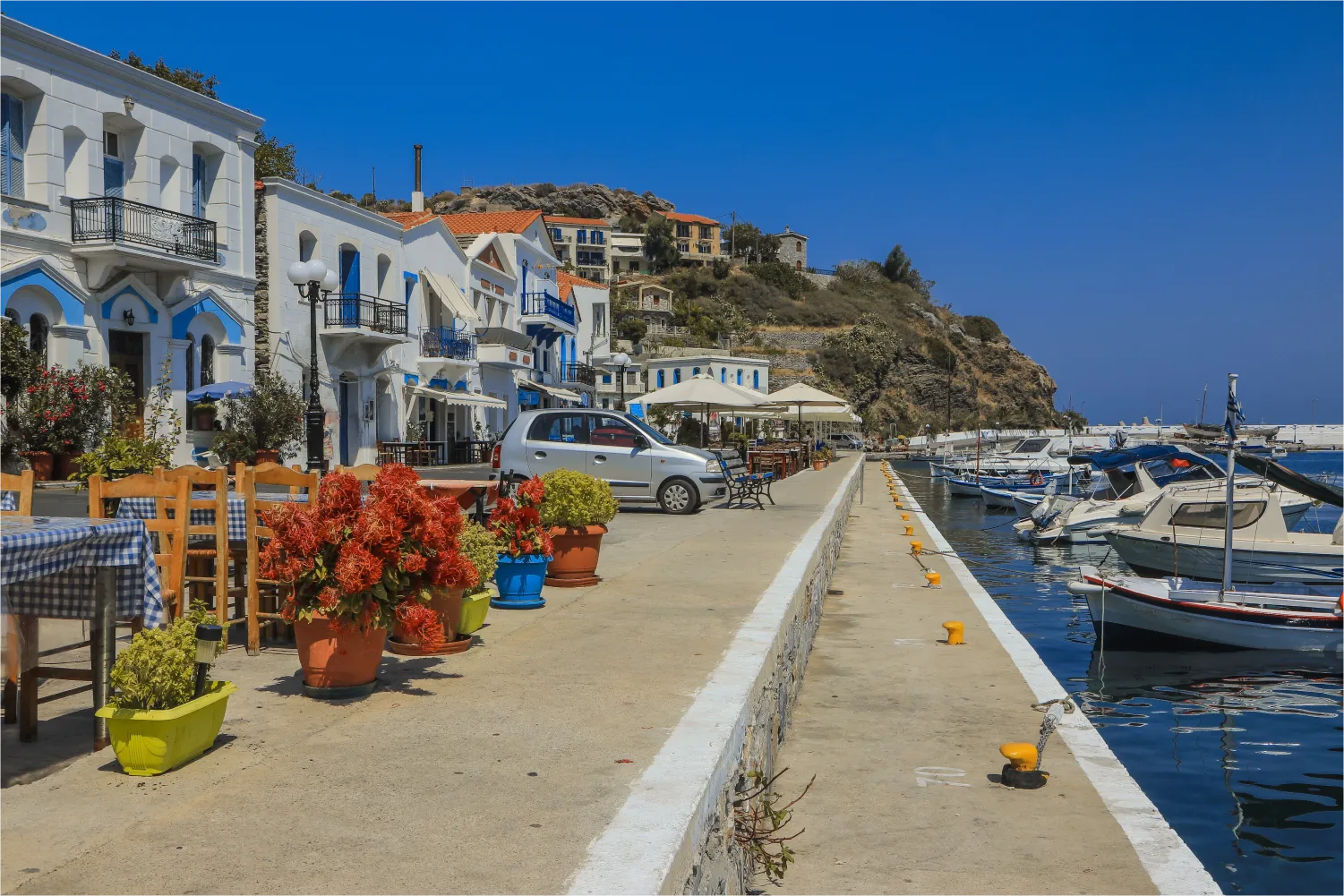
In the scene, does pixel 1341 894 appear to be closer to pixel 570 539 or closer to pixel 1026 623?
pixel 570 539

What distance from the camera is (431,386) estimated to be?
37.6 metres

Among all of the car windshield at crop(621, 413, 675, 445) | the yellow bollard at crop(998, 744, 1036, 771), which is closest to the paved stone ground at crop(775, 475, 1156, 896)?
the yellow bollard at crop(998, 744, 1036, 771)

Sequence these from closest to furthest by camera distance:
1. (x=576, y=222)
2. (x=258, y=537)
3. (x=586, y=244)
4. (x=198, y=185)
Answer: (x=258, y=537)
(x=198, y=185)
(x=576, y=222)
(x=586, y=244)

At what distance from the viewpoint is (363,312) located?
107 ft

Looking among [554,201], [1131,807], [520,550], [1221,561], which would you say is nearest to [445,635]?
[520,550]

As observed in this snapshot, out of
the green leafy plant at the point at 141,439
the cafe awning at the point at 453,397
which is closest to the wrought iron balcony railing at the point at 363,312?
the cafe awning at the point at 453,397

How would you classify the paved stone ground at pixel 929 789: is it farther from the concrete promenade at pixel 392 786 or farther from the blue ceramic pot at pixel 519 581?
the blue ceramic pot at pixel 519 581

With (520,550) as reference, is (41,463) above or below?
above

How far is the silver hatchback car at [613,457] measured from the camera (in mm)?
19453

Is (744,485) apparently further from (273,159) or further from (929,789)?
(273,159)

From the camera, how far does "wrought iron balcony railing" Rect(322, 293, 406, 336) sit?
3133 cm

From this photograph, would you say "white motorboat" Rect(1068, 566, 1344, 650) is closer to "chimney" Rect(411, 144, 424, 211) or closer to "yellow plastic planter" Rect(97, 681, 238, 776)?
"yellow plastic planter" Rect(97, 681, 238, 776)

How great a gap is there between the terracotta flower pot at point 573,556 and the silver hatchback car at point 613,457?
9.09 metres

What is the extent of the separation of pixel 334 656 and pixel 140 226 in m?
20.5
